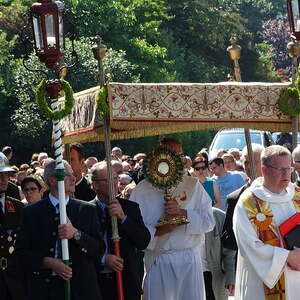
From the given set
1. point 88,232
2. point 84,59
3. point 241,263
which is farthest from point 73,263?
point 84,59

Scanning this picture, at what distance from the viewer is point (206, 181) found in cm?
1552

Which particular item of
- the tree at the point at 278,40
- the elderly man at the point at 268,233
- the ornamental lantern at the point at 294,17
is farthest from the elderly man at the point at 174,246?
the tree at the point at 278,40

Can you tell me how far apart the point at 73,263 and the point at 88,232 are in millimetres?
291

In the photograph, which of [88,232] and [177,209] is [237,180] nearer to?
[177,209]

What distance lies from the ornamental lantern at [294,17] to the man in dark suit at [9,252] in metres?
3.09

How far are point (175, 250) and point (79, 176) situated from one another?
51.7 inches

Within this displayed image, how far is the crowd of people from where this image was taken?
9.34 metres

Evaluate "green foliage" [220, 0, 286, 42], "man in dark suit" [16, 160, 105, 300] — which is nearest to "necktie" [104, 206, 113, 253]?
"man in dark suit" [16, 160, 105, 300]

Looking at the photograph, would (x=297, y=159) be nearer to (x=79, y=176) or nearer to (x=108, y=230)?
(x=108, y=230)

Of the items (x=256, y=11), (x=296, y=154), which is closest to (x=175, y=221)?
(x=296, y=154)

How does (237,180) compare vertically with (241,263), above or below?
above

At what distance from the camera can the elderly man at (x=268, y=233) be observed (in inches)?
361

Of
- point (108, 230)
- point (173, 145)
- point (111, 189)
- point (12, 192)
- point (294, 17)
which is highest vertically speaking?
point (294, 17)

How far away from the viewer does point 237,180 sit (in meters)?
16.5
